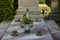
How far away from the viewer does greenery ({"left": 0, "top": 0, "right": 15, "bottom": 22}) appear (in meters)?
9.10

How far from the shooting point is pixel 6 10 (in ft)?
30.1

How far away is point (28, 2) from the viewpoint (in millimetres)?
8797

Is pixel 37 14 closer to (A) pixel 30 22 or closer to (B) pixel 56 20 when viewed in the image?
(B) pixel 56 20

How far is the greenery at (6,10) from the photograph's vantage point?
29.9 ft

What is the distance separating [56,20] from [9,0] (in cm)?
254

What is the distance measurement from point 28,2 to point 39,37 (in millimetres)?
3759

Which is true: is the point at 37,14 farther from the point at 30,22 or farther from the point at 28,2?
the point at 30,22

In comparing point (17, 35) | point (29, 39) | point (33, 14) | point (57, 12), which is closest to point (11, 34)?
point (17, 35)

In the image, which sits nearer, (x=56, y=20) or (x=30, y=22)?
(x=30, y=22)

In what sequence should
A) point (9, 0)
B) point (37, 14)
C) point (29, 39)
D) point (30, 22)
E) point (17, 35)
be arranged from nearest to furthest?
point (29, 39) < point (17, 35) < point (30, 22) < point (37, 14) < point (9, 0)

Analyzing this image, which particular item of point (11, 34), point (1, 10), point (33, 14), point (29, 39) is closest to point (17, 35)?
point (11, 34)

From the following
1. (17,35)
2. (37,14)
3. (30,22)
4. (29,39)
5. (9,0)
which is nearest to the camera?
(29,39)

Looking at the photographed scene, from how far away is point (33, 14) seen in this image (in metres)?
8.59

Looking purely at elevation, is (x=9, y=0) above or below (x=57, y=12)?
above
